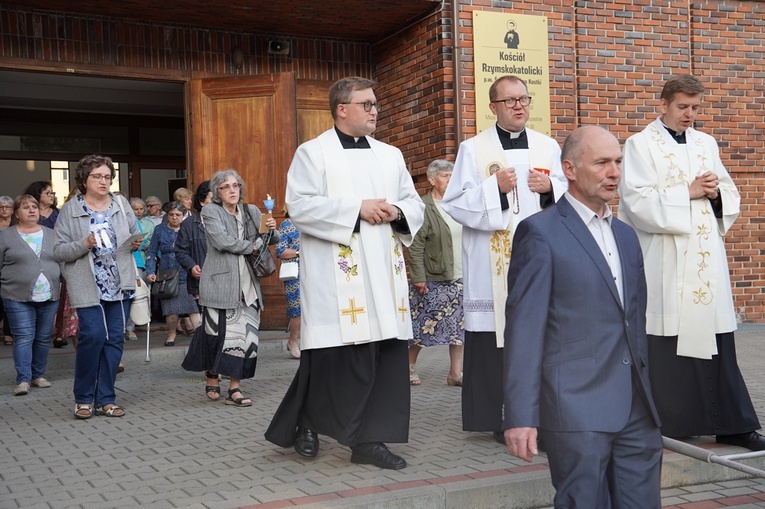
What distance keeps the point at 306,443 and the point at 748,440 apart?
2750mm

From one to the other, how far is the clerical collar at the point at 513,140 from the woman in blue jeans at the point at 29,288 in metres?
5.08

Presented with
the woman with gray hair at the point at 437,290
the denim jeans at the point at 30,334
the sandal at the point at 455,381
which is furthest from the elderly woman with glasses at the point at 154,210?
the sandal at the point at 455,381

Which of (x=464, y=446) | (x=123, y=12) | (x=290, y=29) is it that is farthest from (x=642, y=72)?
(x=464, y=446)

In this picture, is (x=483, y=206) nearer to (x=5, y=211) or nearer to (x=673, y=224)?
(x=673, y=224)

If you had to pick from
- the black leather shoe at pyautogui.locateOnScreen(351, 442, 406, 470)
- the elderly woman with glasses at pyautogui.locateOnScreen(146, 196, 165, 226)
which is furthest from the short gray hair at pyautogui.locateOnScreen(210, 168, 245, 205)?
the elderly woman with glasses at pyautogui.locateOnScreen(146, 196, 165, 226)

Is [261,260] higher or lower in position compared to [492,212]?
lower

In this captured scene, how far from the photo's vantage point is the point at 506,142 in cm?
603

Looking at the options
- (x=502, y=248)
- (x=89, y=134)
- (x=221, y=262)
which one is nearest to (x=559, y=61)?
(x=221, y=262)

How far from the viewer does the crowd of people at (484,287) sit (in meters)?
→ 3.38

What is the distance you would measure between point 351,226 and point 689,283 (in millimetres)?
2191

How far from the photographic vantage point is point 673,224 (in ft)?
18.8

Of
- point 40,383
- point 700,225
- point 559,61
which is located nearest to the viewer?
point 700,225

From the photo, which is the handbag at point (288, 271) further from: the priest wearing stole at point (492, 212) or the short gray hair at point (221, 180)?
the priest wearing stole at point (492, 212)

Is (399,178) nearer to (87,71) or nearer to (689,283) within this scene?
(689,283)
